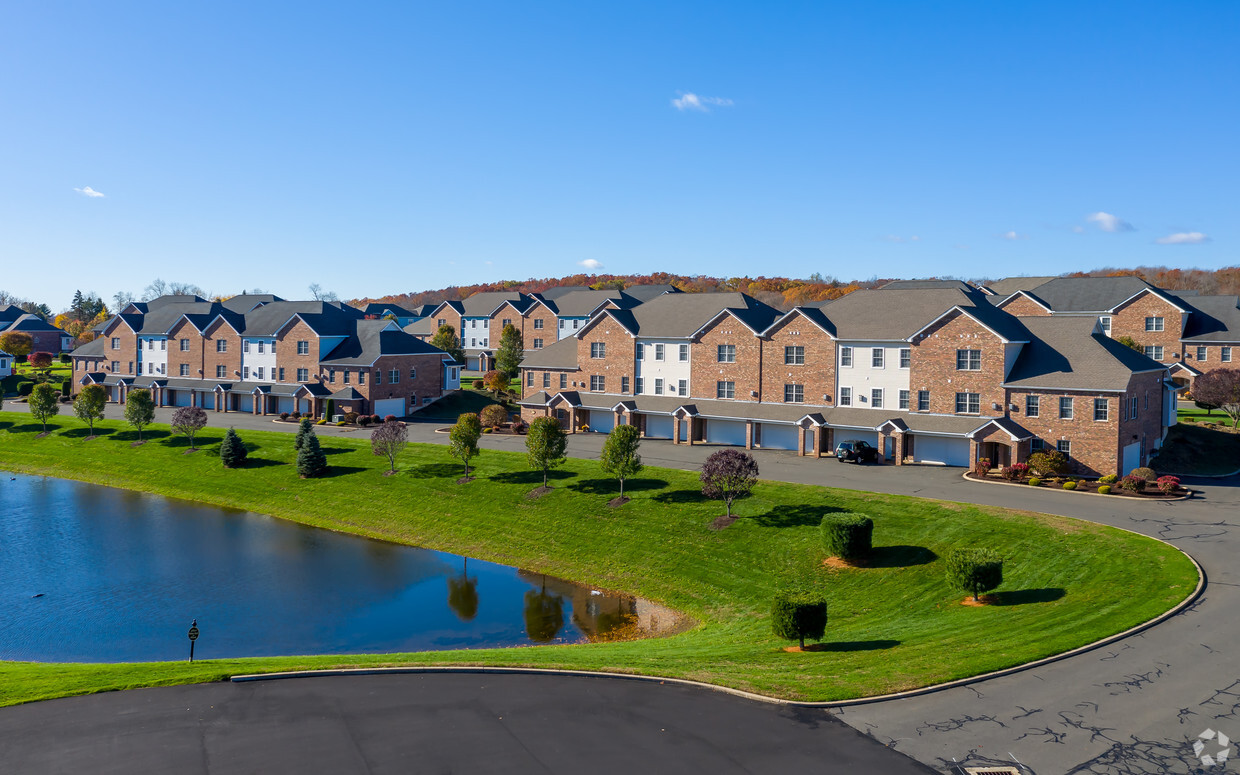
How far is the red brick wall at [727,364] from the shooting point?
58.4m

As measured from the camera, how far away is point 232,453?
186ft

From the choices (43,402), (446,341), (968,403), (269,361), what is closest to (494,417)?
(269,361)

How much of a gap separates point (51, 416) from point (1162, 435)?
288ft

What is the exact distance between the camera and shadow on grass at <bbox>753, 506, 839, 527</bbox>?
124 feet

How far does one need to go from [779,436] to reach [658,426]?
9729 millimetres

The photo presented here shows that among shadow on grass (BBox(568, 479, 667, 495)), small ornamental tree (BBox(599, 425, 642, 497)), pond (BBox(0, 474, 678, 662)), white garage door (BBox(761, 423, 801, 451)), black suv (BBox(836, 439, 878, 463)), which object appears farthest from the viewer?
white garage door (BBox(761, 423, 801, 451))

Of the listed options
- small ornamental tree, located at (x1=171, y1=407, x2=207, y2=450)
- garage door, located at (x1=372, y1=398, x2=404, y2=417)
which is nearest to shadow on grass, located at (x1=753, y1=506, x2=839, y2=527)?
garage door, located at (x1=372, y1=398, x2=404, y2=417)

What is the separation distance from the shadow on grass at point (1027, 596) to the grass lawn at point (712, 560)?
11 cm

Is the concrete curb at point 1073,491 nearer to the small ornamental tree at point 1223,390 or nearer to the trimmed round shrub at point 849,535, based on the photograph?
the trimmed round shrub at point 849,535

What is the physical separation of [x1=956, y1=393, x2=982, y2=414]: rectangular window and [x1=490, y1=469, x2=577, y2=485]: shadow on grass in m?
24.0

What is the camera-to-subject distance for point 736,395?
194 ft

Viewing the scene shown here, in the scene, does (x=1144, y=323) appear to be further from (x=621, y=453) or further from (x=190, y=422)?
(x=190, y=422)

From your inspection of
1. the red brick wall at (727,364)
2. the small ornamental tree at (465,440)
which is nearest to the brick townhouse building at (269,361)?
the small ornamental tree at (465,440)

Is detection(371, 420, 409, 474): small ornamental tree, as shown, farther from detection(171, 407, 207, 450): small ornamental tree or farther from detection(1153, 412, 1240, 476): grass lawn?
detection(1153, 412, 1240, 476): grass lawn
